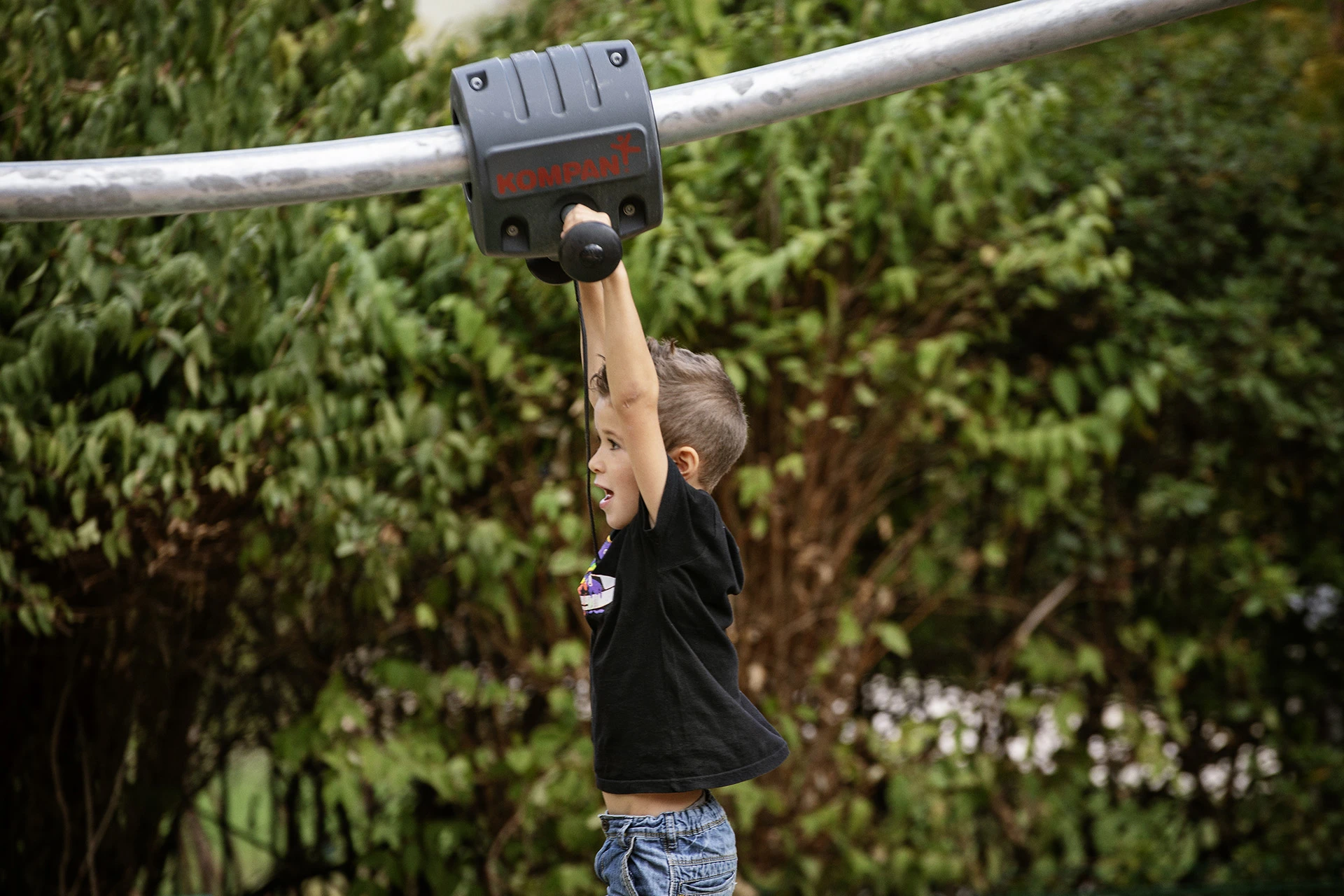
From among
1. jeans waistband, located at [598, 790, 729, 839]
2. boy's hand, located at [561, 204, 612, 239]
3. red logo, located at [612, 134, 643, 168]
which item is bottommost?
jeans waistband, located at [598, 790, 729, 839]

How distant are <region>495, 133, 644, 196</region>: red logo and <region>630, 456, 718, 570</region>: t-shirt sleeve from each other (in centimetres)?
47

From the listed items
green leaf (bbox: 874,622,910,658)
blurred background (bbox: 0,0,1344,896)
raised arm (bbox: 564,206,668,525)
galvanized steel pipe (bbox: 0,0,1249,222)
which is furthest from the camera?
green leaf (bbox: 874,622,910,658)

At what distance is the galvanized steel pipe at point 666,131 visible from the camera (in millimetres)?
1368

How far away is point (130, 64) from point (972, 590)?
2953mm

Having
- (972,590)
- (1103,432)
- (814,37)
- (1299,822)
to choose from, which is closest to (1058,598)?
(972,590)

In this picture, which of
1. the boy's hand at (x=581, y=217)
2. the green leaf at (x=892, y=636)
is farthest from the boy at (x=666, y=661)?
the green leaf at (x=892, y=636)

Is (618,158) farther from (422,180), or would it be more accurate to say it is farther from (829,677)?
(829,677)

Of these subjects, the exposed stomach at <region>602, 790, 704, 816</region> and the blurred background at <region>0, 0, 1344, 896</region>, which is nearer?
the exposed stomach at <region>602, 790, 704, 816</region>

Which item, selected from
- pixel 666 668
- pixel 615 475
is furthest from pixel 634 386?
pixel 666 668

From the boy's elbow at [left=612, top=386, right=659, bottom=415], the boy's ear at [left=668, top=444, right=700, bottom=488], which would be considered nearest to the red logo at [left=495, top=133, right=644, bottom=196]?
the boy's elbow at [left=612, top=386, right=659, bottom=415]

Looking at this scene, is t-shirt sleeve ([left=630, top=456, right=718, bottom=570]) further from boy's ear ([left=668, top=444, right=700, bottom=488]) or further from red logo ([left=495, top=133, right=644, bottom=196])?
red logo ([left=495, top=133, right=644, bottom=196])

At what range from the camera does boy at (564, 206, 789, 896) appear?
1.77 metres

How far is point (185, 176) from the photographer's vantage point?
4.50 ft

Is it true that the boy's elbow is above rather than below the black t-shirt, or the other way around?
above
